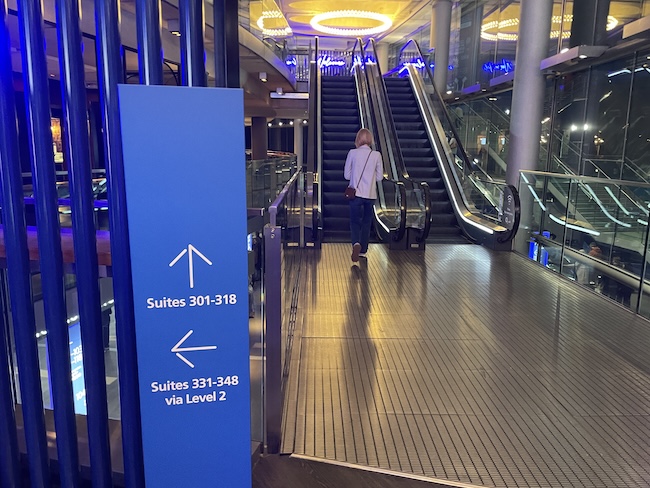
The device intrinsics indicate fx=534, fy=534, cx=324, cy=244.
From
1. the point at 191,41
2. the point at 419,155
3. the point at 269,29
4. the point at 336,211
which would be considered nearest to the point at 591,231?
the point at 336,211

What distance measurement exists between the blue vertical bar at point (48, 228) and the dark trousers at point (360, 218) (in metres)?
4.81

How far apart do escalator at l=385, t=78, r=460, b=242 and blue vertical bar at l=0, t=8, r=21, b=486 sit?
6.93 meters

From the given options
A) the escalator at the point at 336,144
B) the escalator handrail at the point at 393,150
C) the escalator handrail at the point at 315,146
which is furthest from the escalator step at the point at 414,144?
the escalator handrail at the point at 315,146

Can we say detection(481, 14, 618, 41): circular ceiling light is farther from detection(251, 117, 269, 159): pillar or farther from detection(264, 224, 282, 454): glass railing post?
detection(251, 117, 269, 159): pillar

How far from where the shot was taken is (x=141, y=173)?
180 cm

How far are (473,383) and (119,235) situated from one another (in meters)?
2.42

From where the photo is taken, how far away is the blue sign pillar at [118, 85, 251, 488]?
1.79 m

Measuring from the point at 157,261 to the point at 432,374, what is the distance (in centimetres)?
228

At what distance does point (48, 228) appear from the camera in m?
2.06

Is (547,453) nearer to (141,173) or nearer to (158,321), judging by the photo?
(158,321)

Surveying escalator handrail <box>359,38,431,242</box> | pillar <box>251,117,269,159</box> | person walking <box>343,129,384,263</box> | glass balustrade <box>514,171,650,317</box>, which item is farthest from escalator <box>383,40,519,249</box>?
pillar <box>251,117,269,159</box>

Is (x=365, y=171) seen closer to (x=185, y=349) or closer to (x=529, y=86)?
(x=529, y=86)

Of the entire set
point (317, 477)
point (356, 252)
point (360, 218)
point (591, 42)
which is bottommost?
point (317, 477)

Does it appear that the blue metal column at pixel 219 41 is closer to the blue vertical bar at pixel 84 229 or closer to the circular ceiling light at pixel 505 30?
the blue vertical bar at pixel 84 229
